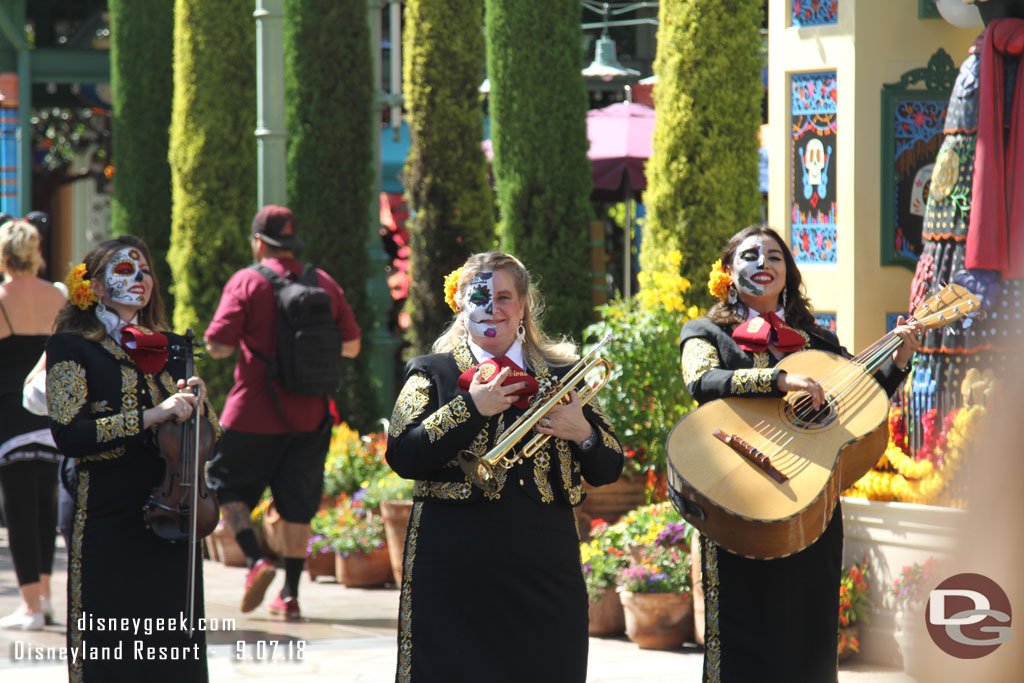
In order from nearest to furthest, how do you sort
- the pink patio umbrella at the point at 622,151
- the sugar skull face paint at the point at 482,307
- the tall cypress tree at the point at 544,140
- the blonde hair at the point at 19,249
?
the sugar skull face paint at the point at 482,307
the blonde hair at the point at 19,249
the tall cypress tree at the point at 544,140
the pink patio umbrella at the point at 622,151

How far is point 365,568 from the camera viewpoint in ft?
28.4

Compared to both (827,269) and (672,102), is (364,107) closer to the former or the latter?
(672,102)

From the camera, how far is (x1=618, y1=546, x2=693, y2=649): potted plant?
22.5 ft

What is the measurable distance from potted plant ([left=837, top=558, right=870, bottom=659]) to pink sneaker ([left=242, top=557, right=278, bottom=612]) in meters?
2.85

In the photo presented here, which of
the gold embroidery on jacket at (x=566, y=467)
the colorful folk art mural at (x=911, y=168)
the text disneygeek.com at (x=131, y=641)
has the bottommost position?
the text disneygeek.com at (x=131, y=641)

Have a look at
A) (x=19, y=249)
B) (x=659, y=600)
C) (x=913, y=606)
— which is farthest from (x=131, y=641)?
(x=19, y=249)

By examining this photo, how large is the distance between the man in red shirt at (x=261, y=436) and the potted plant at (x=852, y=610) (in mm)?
2841

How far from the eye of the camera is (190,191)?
37.0ft

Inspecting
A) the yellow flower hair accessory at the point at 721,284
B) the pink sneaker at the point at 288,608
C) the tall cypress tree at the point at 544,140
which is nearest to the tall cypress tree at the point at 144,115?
the tall cypress tree at the point at 544,140

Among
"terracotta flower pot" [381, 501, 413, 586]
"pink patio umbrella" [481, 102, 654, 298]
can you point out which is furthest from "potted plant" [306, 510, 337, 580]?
"pink patio umbrella" [481, 102, 654, 298]

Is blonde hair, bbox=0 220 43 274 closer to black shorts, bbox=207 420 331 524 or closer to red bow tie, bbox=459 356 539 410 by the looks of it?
black shorts, bbox=207 420 331 524

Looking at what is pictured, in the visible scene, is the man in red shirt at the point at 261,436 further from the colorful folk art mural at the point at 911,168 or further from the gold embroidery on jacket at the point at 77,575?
the colorful folk art mural at the point at 911,168

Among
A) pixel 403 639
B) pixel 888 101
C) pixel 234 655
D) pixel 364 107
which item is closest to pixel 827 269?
pixel 888 101

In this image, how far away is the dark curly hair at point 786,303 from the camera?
16.9 feet
